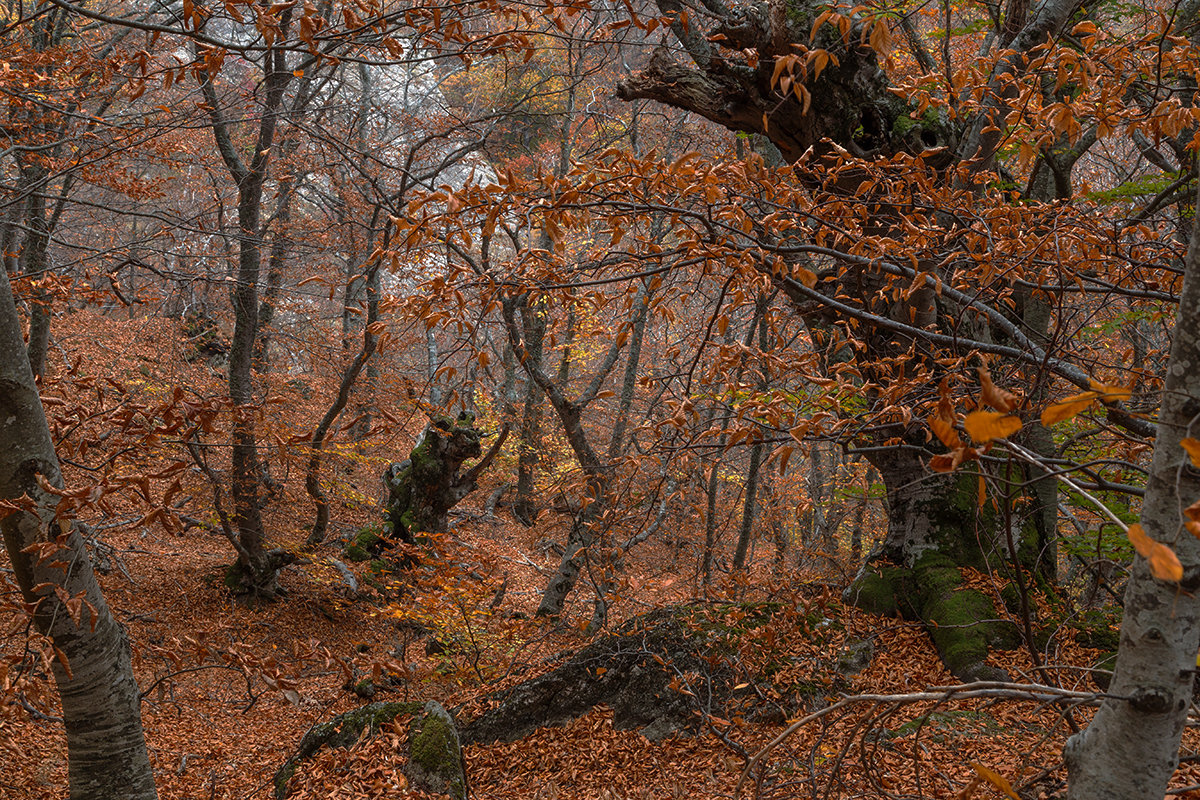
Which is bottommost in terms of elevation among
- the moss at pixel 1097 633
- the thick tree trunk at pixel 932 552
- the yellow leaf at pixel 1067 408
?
the moss at pixel 1097 633

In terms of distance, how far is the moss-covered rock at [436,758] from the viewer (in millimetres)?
4074

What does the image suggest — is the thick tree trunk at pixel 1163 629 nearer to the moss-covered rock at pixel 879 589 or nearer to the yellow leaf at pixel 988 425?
the yellow leaf at pixel 988 425

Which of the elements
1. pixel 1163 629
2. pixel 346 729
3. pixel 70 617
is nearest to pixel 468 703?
pixel 346 729

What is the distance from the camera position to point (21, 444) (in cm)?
298

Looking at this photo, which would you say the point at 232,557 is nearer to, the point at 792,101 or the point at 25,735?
the point at 25,735

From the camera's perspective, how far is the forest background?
2436 mm

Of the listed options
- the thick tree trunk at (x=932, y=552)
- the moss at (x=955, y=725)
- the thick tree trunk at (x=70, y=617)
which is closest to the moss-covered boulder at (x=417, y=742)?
the thick tree trunk at (x=70, y=617)

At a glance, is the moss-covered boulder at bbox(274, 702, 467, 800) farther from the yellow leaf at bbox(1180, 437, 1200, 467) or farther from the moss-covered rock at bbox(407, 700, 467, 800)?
the yellow leaf at bbox(1180, 437, 1200, 467)

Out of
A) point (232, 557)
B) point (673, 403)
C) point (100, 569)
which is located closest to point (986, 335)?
point (673, 403)

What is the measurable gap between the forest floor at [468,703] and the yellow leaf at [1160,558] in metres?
0.56

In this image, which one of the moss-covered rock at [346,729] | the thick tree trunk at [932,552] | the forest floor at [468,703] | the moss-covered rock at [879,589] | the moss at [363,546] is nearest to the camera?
the forest floor at [468,703]

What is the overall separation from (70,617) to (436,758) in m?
2.14

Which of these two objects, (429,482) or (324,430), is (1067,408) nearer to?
(324,430)

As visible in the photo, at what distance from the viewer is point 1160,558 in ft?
3.45
